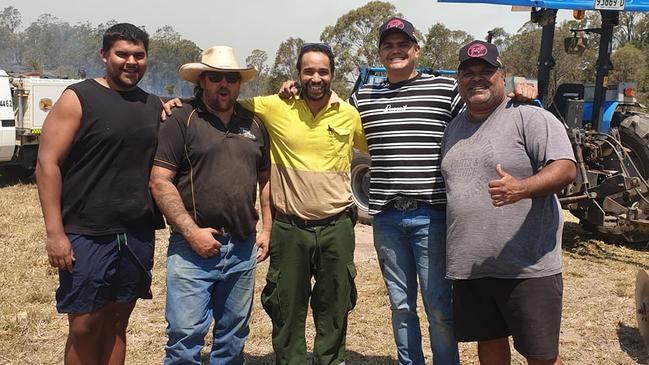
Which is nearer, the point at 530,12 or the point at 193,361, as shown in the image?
the point at 193,361

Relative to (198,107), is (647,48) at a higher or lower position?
higher

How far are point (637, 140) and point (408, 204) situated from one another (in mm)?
4474

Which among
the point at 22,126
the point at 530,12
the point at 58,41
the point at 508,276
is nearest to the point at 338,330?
the point at 508,276

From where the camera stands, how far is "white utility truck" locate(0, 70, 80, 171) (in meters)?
9.64

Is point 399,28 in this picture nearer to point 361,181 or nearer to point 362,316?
point 362,316

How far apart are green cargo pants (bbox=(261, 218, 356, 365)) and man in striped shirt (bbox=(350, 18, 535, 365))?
233 millimetres

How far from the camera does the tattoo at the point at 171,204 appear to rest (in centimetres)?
266

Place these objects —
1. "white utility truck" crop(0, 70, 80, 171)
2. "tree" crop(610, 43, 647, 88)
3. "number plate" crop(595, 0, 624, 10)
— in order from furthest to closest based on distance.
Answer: "tree" crop(610, 43, 647, 88), "white utility truck" crop(0, 70, 80, 171), "number plate" crop(595, 0, 624, 10)

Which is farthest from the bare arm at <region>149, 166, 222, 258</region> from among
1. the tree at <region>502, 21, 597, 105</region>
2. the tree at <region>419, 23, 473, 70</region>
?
the tree at <region>419, 23, 473, 70</region>

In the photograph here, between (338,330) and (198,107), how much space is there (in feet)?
4.33

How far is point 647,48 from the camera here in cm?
3419

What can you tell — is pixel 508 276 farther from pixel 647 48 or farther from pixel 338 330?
pixel 647 48

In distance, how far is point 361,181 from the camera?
7266 millimetres

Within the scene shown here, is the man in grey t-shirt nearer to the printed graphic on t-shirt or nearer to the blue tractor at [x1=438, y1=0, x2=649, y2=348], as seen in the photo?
the printed graphic on t-shirt
